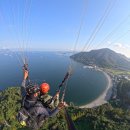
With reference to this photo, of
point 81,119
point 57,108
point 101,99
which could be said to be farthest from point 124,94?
point 57,108

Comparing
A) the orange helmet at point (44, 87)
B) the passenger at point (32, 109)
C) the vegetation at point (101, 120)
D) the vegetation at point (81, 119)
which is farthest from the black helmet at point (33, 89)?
the vegetation at point (101, 120)

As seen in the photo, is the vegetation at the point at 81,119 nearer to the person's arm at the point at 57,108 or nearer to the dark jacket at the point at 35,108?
the dark jacket at the point at 35,108

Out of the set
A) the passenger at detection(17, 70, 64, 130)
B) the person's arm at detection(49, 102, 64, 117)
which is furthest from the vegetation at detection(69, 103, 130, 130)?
the person's arm at detection(49, 102, 64, 117)

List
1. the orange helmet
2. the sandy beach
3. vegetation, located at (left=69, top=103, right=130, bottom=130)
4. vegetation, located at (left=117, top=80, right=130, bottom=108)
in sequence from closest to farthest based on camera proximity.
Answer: the orange helmet → vegetation, located at (left=69, top=103, right=130, bottom=130) → the sandy beach → vegetation, located at (left=117, top=80, right=130, bottom=108)

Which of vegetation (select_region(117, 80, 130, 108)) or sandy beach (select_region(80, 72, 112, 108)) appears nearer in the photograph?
sandy beach (select_region(80, 72, 112, 108))

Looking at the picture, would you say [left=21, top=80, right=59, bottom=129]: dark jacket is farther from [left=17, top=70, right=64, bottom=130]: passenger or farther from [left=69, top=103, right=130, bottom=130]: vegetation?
[left=69, top=103, right=130, bottom=130]: vegetation

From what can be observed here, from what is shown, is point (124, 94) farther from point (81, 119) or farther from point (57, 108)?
point (57, 108)

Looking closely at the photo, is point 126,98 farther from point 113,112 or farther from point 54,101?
point 54,101

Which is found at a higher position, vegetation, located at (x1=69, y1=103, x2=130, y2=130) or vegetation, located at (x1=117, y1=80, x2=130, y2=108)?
vegetation, located at (x1=69, y1=103, x2=130, y2=130)

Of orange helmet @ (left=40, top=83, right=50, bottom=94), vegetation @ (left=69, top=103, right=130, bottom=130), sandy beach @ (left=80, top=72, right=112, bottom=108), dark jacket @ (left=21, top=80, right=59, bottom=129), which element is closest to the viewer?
orange helmet @ (left=40, top=83, right=50, bottom=94)
